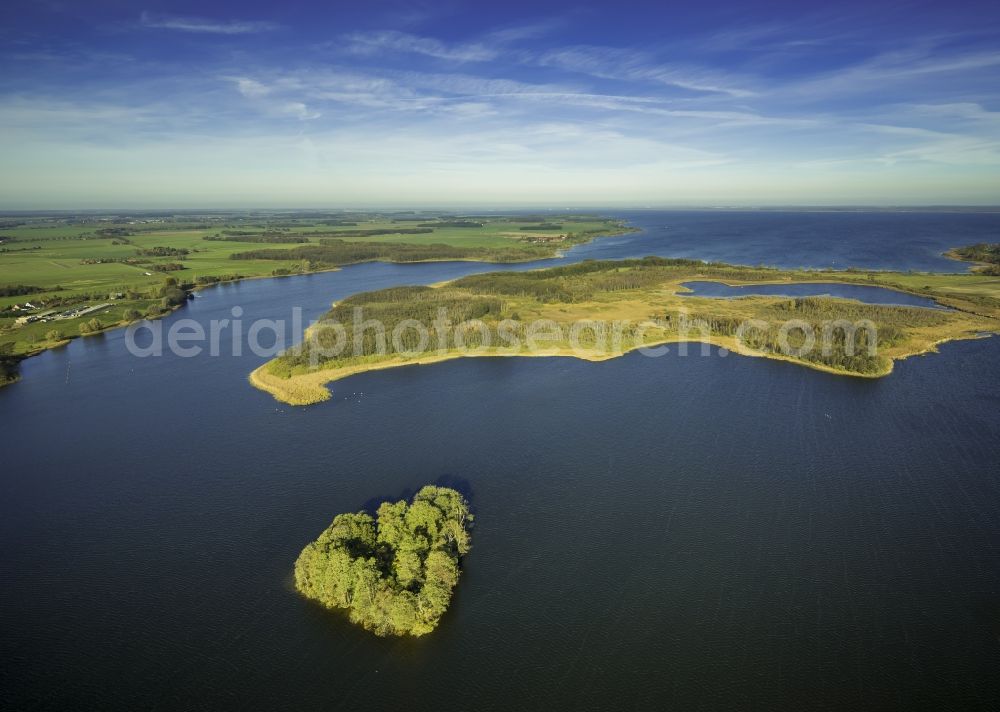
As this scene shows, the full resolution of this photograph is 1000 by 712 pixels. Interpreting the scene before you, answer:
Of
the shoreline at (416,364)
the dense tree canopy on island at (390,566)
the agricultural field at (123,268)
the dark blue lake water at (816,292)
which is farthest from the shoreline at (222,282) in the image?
the dark blue lake water at (816,292)

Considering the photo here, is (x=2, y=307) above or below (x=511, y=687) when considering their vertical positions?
above

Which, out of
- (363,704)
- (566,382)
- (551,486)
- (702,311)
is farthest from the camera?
(702,311)

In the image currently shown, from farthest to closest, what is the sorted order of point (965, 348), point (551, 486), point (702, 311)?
point (702, 311) < point (965, 348) < point (551, 486)

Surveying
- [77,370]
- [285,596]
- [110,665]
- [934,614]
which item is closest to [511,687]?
[285,596]

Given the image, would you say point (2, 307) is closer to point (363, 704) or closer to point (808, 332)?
point (363, 704)

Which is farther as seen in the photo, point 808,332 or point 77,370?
point 808,332

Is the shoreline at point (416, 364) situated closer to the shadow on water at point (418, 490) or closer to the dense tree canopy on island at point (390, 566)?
the shadow on water at point (418, 490)
